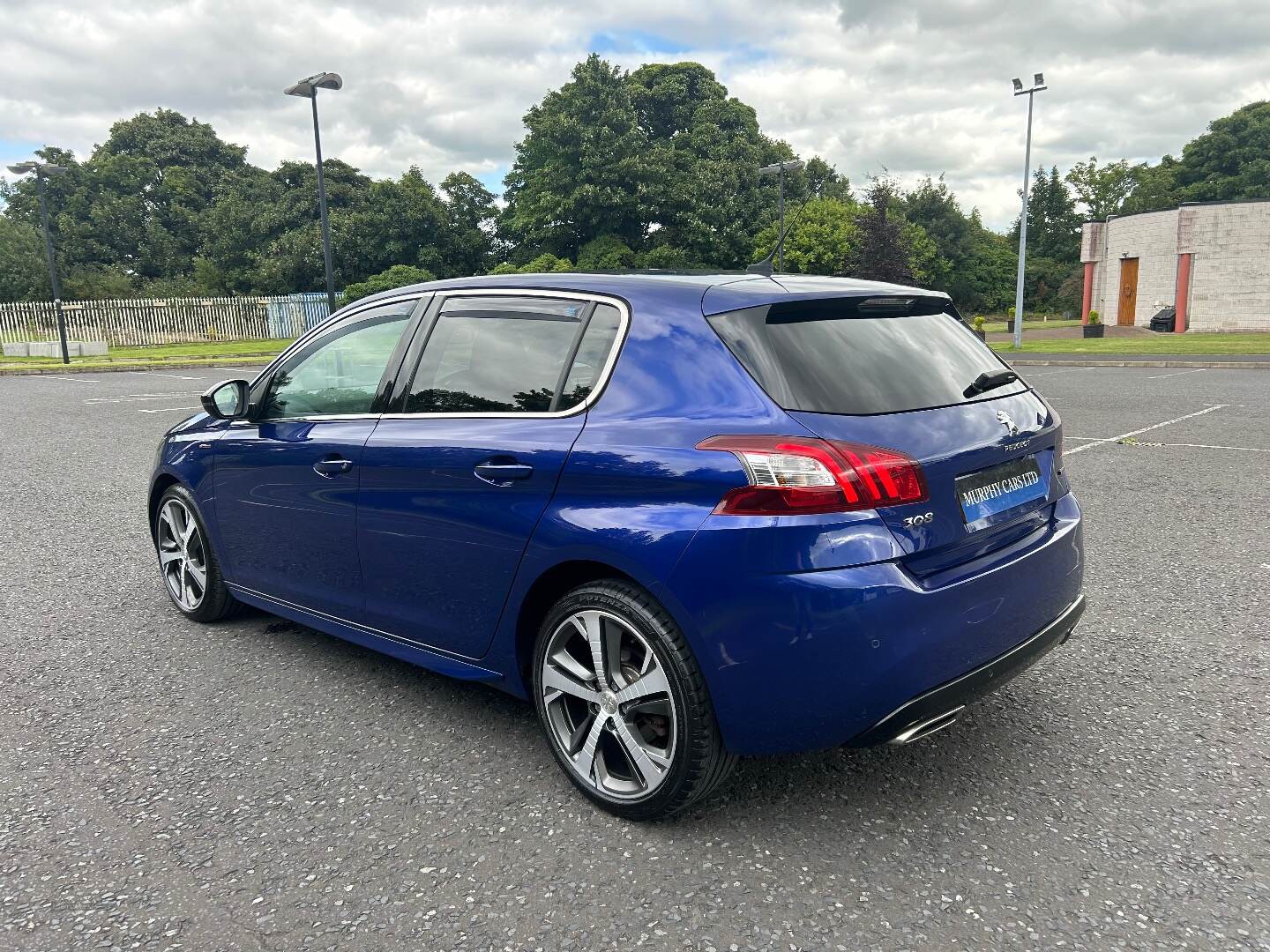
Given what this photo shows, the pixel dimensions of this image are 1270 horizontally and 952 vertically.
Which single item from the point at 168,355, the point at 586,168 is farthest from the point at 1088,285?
the point at 168,355

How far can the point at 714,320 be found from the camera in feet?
8.89

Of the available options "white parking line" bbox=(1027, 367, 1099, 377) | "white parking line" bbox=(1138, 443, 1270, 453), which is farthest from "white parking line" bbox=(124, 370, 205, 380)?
"white parking line" bbox=(1138, 443, 1270, 453)

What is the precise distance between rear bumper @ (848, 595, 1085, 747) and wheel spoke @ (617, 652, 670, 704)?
538 mm

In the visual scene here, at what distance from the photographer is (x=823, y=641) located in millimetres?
2338

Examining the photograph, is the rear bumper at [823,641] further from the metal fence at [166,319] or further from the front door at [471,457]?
the metal fence at [166,319]

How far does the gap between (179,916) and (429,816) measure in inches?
27.8

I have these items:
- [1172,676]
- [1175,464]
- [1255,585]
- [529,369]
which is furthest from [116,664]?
[1175,464]

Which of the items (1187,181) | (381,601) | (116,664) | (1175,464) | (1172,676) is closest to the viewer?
(381,601)

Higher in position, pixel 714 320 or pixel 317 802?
pixel 714 320

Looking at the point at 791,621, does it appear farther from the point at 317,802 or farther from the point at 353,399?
the point at 353,399

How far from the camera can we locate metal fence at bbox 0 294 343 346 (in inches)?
1439

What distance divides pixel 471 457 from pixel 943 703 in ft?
5.33

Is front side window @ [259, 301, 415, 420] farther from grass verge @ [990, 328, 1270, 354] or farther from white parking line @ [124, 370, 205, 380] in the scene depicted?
grass verge @ [990, 328, 1270, 354]

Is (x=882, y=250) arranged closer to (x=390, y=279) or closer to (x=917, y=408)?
(x=390, y=279)
